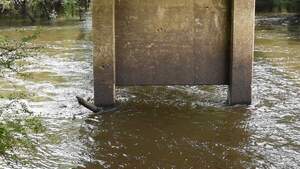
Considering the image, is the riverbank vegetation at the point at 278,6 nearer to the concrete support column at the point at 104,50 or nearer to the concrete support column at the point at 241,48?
the concrete support column at the point at 241,48

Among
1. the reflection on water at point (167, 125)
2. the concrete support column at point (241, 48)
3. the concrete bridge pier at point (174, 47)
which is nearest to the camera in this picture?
the reflection on water at point (167, 125)

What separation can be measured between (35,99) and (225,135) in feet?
17.9

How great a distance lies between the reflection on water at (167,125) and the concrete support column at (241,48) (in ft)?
1.63

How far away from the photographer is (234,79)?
39.7 ft

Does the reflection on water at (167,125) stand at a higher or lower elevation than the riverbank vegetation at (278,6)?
lower

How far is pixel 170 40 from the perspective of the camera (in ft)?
40.0

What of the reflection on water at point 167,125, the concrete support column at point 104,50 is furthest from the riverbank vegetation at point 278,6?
the concrete support column at point 104,50

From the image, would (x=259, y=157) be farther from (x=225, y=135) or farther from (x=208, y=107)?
(x=208, y=107)

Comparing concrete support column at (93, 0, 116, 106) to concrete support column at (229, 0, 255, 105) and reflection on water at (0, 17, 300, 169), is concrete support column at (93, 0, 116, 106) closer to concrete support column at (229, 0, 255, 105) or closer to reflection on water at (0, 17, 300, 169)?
reflection on water at (0, 17, 300, 169)

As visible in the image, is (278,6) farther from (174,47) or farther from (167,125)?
(167,125)

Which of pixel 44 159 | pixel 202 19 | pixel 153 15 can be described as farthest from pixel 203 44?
pixel 44 159

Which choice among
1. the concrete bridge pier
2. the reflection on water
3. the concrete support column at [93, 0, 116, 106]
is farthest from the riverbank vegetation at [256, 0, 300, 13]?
the concrete support column at [93, 0, 116, 106]

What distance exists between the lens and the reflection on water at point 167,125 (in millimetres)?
8961

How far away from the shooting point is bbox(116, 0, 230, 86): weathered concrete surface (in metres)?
12.1
